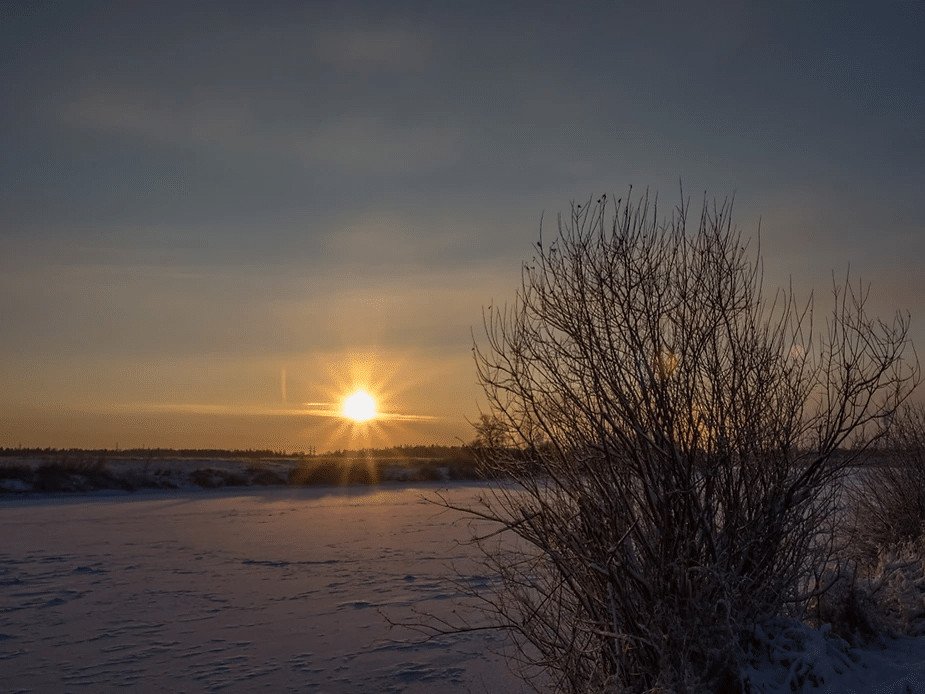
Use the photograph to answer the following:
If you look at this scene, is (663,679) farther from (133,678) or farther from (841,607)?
(133,678)

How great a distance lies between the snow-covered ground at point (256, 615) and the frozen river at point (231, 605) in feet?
0.08

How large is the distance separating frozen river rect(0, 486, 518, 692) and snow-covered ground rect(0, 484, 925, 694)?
0.08 feet

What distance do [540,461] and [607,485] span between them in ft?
2.44

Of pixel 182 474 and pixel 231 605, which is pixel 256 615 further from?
pixel 182 474

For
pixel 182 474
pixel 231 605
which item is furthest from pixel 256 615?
pixel 182 474

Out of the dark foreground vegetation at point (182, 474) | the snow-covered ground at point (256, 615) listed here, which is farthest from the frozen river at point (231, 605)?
the dark foreground vegetation at point (182, 474)

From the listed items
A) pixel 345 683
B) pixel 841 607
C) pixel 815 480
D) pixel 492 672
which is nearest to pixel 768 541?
pixel 815 480

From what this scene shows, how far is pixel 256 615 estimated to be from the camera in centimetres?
981

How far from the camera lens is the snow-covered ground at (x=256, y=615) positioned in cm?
712

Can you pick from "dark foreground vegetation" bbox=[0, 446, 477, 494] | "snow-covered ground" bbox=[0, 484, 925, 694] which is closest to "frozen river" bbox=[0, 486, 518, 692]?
"snow-covered ground" bbox=[0, 484, 925, 694]

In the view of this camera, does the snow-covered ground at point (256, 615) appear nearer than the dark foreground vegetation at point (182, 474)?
Yes

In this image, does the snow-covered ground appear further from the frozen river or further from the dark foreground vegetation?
the dark foreground vegetation

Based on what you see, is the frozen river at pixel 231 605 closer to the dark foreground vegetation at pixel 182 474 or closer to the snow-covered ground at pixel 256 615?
the snow-covered ground at pixel 256 615

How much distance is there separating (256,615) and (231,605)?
2.28ft
